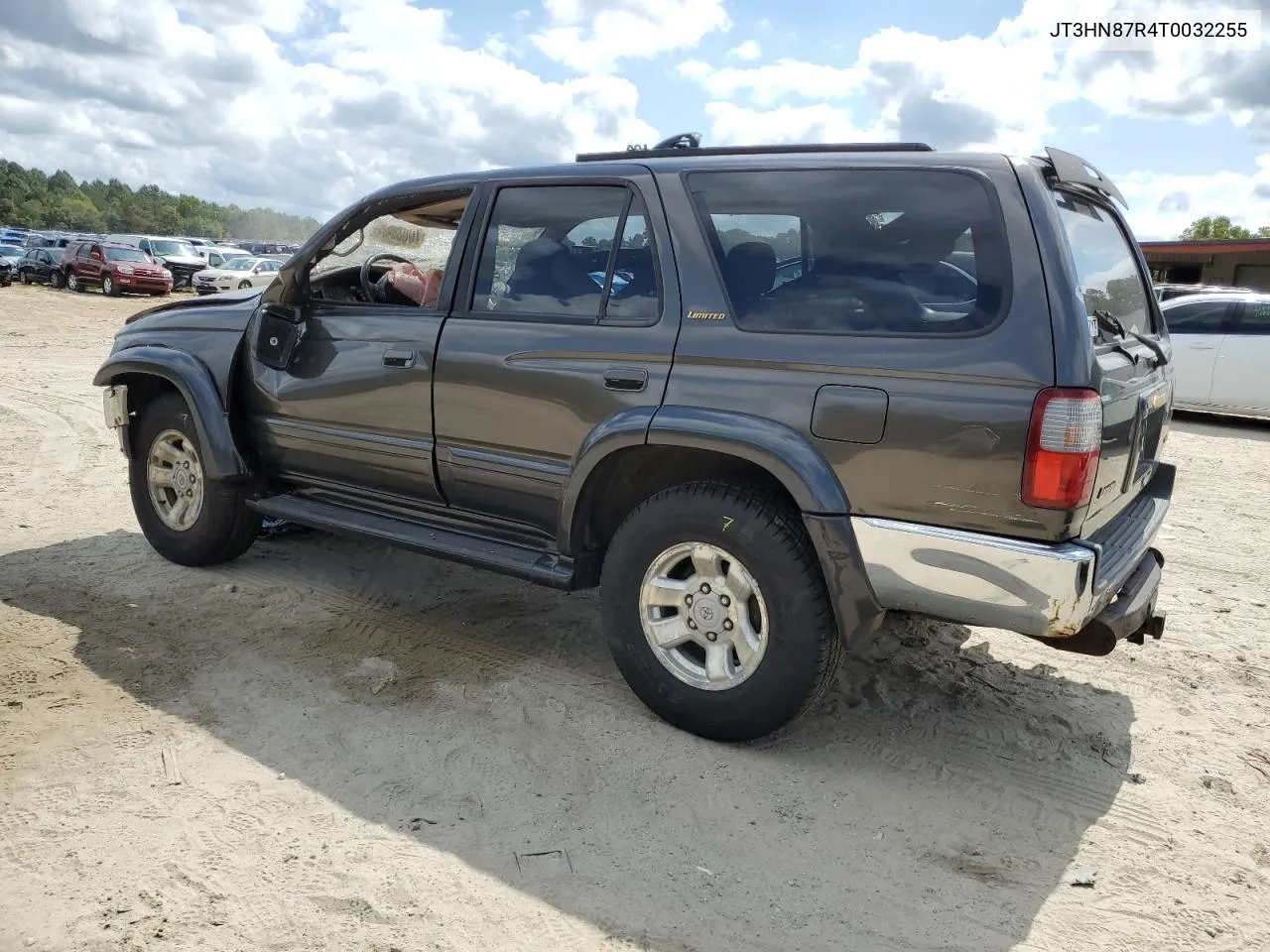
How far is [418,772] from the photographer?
3.24 m

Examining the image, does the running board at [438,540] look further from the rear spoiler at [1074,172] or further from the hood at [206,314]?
the rear spoiler at [1074,172]

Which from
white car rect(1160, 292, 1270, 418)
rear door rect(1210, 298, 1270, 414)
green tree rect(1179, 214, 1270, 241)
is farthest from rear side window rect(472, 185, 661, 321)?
green tree rect(1179, 214, 1270, 241)

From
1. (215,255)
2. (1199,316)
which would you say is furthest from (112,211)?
(1199,316)

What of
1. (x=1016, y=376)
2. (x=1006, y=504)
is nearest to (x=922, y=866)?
(x=1006, y=504)

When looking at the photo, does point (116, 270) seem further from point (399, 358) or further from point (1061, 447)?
point (1061, 447)

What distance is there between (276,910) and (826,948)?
1419mm

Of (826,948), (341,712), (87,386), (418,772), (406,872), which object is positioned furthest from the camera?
(87,386)

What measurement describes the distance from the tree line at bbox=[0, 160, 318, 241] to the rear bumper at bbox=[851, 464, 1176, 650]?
98.5 meters

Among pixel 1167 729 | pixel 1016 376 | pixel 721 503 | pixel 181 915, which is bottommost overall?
pixel 181 915

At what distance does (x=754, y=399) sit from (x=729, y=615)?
29.2 inches

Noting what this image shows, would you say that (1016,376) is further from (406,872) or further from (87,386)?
(87,386)

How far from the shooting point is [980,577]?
2867 millimetres

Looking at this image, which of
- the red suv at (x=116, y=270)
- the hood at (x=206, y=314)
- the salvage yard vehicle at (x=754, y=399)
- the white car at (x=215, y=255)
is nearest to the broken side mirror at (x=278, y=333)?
the salvage yard vehicle at (x=754, y=399)

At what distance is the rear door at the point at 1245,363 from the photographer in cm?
1084
